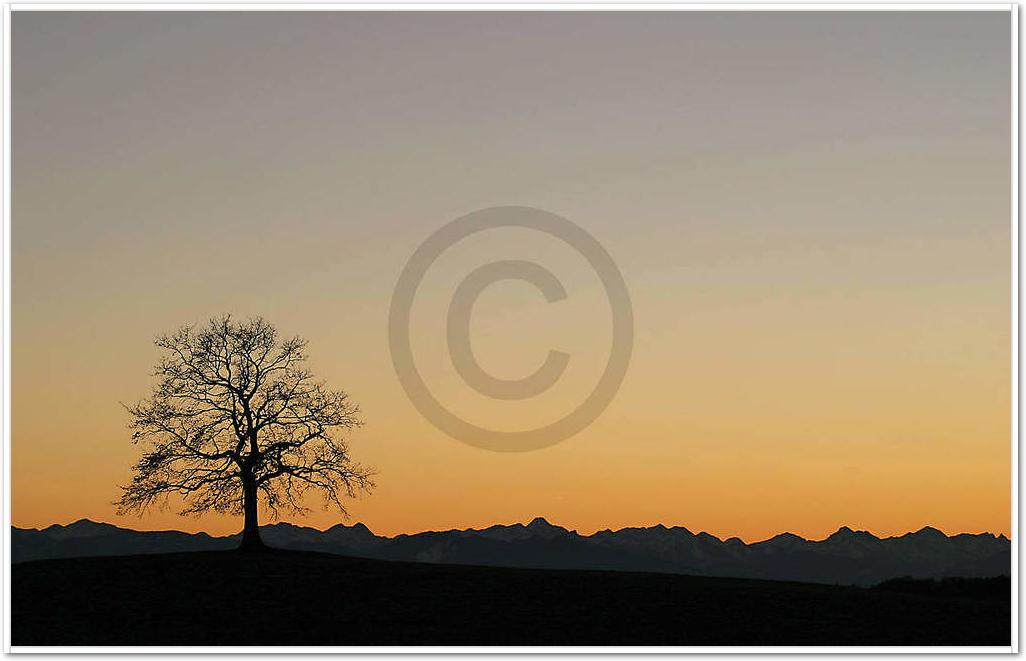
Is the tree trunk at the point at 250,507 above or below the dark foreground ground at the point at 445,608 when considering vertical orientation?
above

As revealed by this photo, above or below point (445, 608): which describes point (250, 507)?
above

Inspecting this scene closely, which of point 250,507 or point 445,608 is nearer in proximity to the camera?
point 445,608

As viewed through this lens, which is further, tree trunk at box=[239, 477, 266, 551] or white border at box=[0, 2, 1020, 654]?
tree trunk at box=[239, 477, 266, 551]

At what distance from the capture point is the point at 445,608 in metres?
49.4

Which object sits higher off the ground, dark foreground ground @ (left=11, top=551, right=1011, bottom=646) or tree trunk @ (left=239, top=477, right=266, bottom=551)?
tree trunk @ (left=239, top=477, right=266, bottom=551)

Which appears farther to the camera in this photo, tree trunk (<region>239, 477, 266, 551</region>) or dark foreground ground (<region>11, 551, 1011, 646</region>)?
tree trunk (<region>239, 477, 266, 551</region>)

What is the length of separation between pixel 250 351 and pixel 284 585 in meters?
13.8

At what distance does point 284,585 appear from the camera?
53.0 m

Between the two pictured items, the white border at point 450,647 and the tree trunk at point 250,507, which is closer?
the white border at point 450,647

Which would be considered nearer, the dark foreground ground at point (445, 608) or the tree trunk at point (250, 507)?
the dark foreground ground at point (445, 608)

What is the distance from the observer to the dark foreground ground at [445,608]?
150ft

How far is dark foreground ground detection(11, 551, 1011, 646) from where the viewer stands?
45.7 meters
